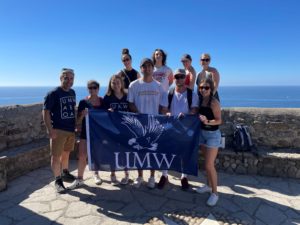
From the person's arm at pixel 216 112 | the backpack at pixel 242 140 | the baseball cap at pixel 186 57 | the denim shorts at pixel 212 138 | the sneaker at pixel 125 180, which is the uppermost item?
the baseball cap at pixel 186 57

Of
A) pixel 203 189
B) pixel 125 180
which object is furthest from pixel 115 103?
pixel 203 189

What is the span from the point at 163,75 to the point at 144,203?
2322 millimetres

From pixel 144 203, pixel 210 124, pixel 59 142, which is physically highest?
pixel 210 124

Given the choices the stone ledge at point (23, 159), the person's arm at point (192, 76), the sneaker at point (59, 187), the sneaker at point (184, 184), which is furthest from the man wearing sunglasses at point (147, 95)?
the stone ledge at point (23, 159)

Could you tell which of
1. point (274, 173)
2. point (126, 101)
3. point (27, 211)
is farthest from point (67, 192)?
point (274, 173)

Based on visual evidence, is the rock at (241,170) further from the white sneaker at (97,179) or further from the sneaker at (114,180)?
the white sneaker at (97,179)

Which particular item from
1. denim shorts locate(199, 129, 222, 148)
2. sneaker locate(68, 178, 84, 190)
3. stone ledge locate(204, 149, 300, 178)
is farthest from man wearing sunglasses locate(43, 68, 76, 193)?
stone ledge locate(204, 149, 300, 178)

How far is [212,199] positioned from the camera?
169 inches

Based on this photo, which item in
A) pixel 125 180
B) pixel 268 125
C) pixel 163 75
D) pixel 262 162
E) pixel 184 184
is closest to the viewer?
pixel 184 184

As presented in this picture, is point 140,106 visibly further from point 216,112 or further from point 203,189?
point 203,189

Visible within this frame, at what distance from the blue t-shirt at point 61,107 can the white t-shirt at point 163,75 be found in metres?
1.57

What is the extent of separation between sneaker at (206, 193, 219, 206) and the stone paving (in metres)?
0.08

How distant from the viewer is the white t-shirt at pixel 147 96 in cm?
448

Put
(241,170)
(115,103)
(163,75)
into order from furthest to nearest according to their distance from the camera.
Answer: (241,170), (163,75), (115,103)
